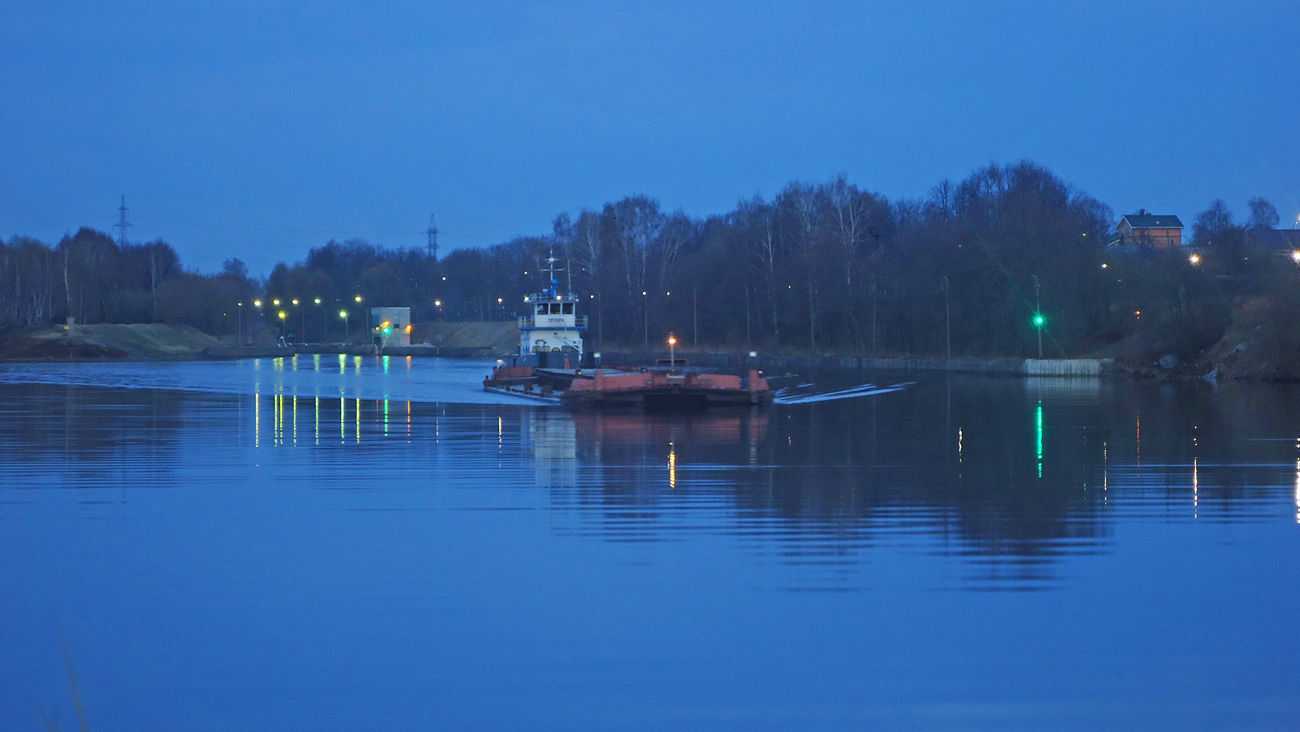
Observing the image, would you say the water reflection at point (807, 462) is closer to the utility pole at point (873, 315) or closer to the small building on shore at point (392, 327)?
the utility pole at point (873, 315)

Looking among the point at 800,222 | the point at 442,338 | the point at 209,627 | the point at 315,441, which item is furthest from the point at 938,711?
the point at 442,338

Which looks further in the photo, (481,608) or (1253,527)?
(1253,527)

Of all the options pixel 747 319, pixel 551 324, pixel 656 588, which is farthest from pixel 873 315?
pixel 656 588

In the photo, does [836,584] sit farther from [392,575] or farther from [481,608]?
[392,575]

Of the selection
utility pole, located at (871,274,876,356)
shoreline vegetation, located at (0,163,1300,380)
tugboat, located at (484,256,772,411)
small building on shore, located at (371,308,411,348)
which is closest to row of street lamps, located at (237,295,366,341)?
shoreline vegetation, located at (0,163,1300,380)

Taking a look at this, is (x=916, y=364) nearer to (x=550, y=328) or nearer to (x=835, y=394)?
(x=550, y=328)

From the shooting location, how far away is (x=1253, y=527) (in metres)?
10.3

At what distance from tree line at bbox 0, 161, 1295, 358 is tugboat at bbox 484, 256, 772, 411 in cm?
340

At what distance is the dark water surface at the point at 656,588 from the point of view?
228 inches

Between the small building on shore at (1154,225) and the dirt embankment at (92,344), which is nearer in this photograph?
the dirt embankment at (92,344)

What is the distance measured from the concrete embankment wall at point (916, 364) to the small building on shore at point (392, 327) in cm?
4354

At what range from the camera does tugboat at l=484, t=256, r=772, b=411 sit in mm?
27797

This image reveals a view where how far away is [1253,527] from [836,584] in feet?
14.6

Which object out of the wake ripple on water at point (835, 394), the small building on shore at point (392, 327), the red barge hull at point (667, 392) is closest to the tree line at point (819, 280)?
the small building on shore at point (392, 327)
